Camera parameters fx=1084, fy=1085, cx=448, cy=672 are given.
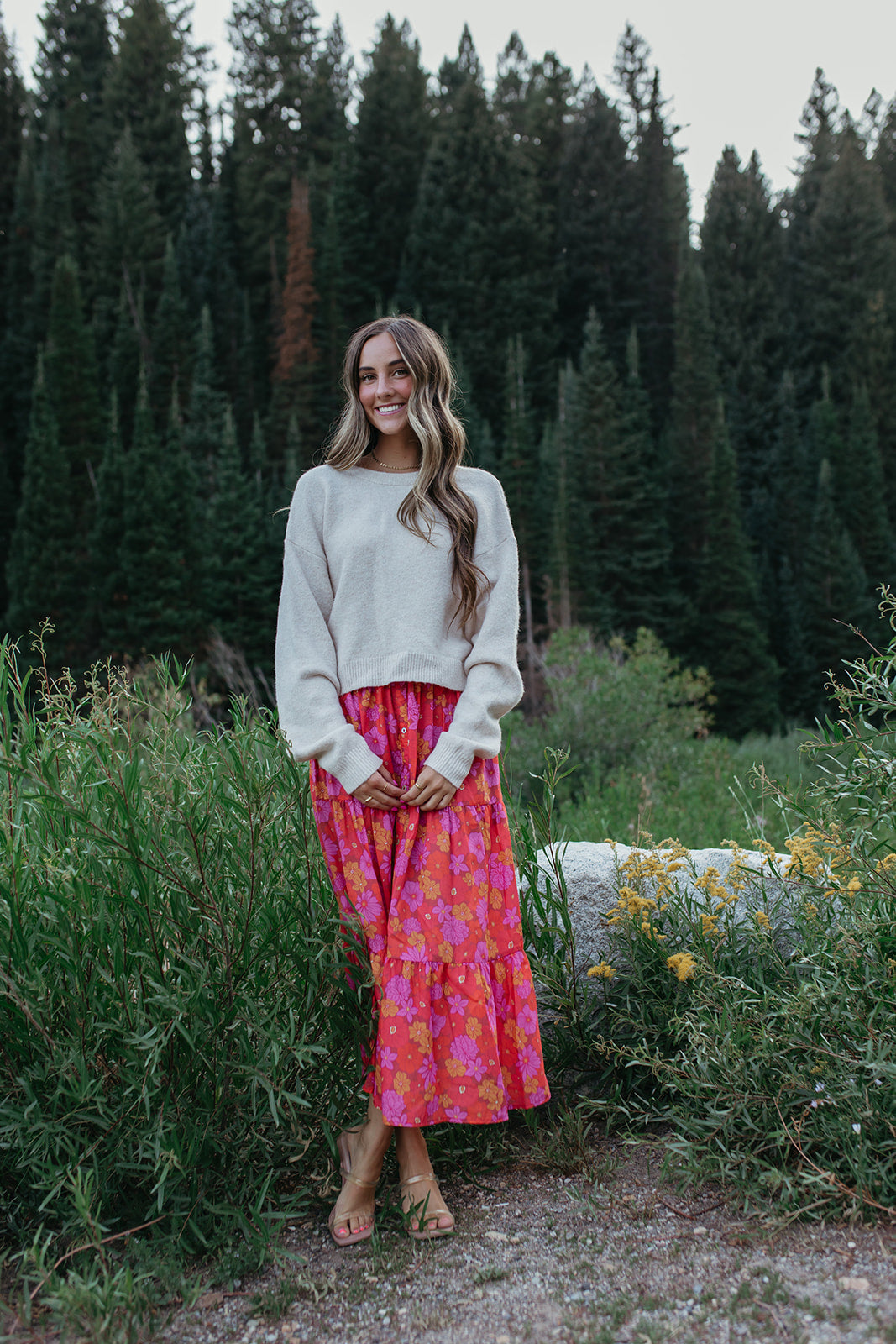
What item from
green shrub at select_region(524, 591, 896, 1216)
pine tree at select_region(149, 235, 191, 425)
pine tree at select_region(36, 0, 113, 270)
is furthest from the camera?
pine tree at select_region(36, 0, 113, 270)

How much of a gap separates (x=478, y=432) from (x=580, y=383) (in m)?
2.50

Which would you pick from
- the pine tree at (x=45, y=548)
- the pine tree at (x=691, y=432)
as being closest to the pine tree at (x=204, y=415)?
the pine tree at (x=45, y=548)

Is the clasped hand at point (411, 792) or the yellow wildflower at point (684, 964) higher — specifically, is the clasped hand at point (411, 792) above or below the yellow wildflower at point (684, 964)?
above

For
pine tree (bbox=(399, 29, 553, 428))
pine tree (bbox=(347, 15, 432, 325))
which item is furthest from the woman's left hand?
pine tree (bbox=(347, 15, 432, 325))

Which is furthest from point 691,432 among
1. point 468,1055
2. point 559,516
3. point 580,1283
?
point 580,1283

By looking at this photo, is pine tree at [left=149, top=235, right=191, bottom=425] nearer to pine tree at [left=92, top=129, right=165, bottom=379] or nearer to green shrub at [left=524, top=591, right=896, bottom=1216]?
pine tree at [left=92, top=129, right=165, bottom=379]

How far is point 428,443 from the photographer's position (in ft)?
7.75

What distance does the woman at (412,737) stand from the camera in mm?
2164

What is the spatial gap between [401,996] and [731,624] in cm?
2224

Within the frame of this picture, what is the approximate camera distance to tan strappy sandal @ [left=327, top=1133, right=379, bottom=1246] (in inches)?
82.7

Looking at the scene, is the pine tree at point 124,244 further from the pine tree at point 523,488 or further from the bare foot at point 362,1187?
the bare foot at point 362,1187

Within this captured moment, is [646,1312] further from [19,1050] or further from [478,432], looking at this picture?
[478,432]

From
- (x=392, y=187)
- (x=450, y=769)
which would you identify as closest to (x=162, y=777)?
(x=450, y=769)

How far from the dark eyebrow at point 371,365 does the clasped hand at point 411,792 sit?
90 centimetres
